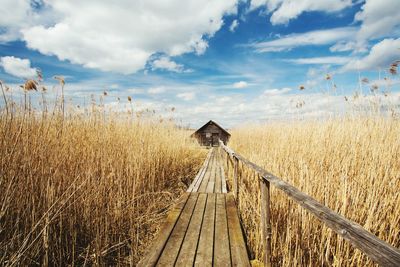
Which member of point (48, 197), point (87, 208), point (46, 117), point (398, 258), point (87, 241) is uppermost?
point (46, 117)

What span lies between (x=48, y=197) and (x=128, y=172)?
156 centimetres

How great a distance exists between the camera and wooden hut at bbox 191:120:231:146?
27.9m

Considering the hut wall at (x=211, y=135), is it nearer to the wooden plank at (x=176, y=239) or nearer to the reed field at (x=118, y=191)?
the reed field at (x=118, y=191)

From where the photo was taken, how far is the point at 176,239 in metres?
2.55

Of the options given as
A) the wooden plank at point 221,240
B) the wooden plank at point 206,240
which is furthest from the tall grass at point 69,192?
the wooden plank at point 221,240

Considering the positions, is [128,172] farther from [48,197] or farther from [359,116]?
[359,116]

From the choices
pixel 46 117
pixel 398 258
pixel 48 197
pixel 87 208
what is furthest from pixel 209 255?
pixel 46 117

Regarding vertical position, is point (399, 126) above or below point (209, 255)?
above

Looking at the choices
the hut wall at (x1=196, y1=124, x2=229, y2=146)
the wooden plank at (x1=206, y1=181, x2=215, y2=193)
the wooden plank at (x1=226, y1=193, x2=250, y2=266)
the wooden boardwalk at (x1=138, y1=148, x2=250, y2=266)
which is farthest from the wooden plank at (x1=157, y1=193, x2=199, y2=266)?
the hut wall at (x1=196, y1=124, x2=229, y2=146)

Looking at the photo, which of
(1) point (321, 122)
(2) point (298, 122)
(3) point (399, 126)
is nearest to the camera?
(3) point (399, 126)

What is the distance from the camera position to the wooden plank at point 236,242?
6.91 feet

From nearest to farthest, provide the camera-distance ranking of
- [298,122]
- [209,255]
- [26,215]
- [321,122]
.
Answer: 1. [26,215]
2. [209,255]
3. [321,122]
4. [298,122]

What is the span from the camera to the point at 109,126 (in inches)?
158

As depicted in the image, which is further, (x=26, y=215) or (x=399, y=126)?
(x=399, y=126)
